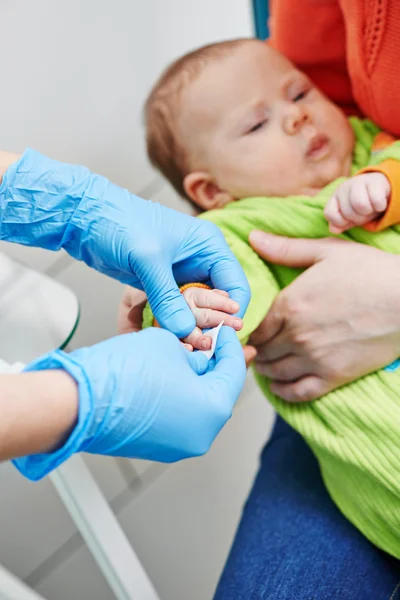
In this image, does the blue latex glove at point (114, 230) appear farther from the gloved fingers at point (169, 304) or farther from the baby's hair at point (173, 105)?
the baby's hair at point (173, 105)

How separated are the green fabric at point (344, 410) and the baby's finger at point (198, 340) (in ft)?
0.33

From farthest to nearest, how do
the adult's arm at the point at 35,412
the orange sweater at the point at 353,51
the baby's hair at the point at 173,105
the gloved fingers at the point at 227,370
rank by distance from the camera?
1. the baby's hair at the point at 173,105
2. the orange sweater at the point at 353,51
3. the gloved fingers at the point at 227,370
4. the adult's arm at the point at 35,412

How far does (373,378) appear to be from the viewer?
0.77 meters

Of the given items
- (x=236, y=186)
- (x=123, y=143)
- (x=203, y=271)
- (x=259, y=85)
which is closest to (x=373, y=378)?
(x=203, y=271)

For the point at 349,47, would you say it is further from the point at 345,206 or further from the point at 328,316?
the point at 328,316

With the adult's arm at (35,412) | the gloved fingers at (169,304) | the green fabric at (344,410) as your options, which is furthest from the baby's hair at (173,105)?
the adult's arm at (35,412)

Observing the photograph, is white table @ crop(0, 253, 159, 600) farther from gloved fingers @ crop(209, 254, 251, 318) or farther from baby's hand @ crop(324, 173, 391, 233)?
baby's hand @ crop(324, 173, 391, 233)

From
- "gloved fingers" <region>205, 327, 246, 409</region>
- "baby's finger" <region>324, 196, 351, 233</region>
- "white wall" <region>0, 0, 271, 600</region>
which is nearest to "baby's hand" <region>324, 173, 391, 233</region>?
A: "baby's finger" <region>324, 196, 351, 233</region>

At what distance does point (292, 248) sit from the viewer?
2.70 feet

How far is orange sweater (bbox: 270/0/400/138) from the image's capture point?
82cm

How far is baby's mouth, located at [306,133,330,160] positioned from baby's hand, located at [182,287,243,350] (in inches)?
13.5

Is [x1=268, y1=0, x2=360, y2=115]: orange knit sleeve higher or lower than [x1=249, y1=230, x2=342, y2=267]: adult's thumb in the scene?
higher

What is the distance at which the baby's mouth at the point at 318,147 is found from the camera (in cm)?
90

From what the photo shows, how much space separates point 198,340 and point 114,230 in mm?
168
